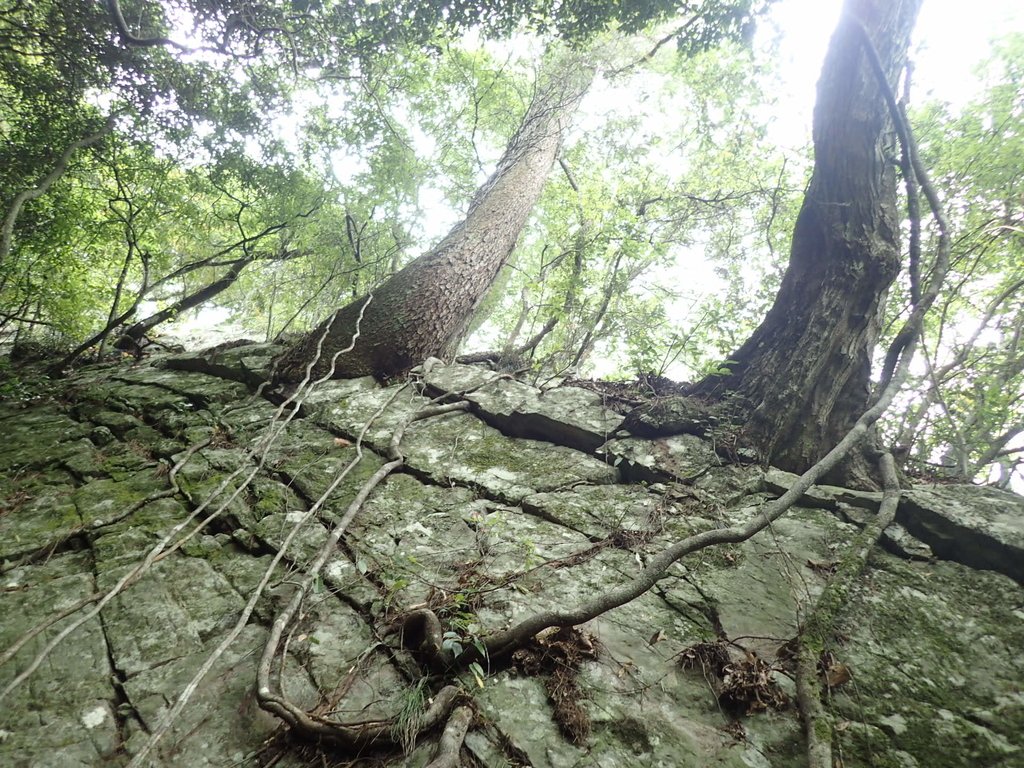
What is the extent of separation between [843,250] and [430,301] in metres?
4.06

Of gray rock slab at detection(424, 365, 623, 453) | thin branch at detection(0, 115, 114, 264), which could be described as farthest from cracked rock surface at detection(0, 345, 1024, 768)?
thin branch at detection(0, 115, 114, 264)

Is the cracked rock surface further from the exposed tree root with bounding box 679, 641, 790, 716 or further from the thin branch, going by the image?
the thin branch

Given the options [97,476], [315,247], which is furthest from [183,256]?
[97,476]

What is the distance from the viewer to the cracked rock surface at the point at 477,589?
185 centimetres

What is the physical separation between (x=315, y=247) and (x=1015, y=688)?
8.58 meters

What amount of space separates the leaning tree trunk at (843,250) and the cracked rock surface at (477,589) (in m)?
0.59

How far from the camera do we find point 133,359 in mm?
6984

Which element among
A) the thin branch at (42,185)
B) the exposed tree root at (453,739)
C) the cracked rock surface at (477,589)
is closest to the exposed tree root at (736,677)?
the cracked rock surface at (477,589)

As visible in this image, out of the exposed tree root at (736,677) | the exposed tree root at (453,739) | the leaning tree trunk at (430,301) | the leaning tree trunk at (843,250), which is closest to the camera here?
the exposed tree root at (453,739)

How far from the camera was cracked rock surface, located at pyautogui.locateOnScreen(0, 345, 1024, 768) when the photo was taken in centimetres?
185

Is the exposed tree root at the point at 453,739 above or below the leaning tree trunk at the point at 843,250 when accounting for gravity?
below

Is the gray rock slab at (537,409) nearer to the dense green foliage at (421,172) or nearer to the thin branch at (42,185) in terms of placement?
the dense green foliage at (421,172)

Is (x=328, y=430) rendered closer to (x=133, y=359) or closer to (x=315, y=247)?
(x=315, y=247)

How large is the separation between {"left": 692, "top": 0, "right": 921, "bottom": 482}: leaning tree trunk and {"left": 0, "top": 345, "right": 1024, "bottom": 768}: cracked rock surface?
1.94 feet
